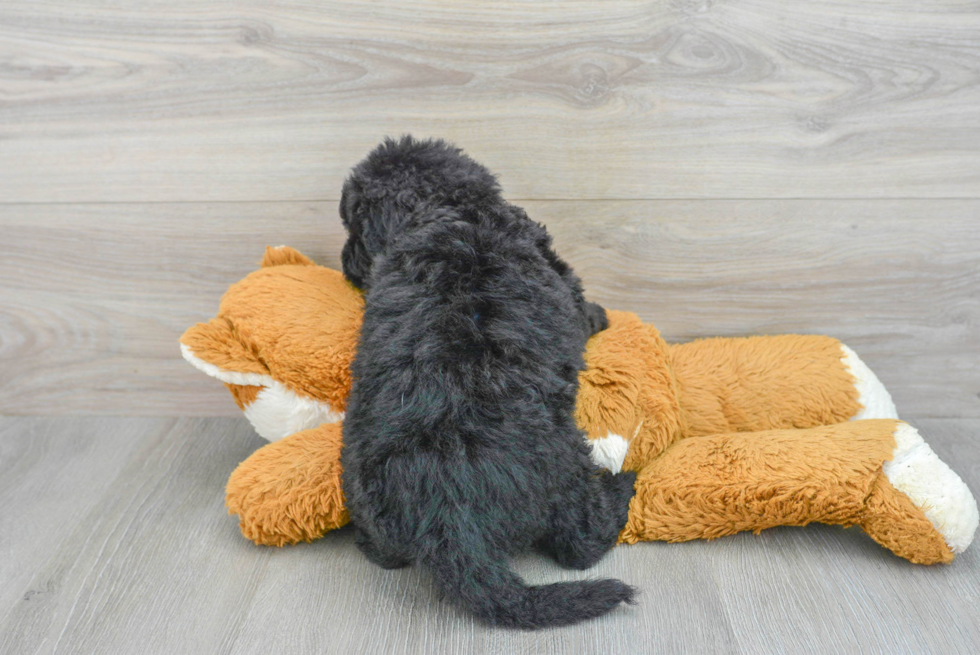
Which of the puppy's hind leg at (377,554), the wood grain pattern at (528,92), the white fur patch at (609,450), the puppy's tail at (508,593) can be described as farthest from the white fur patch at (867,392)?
the puppy's hind leg at (377,554)

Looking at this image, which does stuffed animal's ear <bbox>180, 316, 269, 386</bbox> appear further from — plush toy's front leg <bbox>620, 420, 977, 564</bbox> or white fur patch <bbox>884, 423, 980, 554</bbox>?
white fur patch <bbox>884, 423, 980, 554</bbox>

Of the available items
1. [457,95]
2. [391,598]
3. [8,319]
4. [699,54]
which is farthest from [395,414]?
[8,319]

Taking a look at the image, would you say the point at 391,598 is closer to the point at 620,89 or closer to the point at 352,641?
the point at 352,641

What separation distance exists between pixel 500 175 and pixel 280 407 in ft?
1.59

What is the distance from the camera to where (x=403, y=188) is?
89cm

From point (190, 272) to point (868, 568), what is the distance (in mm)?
1095

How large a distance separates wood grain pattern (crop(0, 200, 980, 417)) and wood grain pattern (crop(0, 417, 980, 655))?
0.27 meters

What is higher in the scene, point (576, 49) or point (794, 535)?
point (576, 49)

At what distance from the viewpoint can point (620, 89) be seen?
3.52 ft

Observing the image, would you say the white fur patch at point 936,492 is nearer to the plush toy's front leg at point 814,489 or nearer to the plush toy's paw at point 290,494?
the plush toy's front leg at point 814,489

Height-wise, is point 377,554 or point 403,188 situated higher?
point 403,188

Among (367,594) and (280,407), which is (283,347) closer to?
(280,407)

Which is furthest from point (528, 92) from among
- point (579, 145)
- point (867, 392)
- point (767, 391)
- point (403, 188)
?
point (867, 392)

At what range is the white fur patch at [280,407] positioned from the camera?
0.98 m
